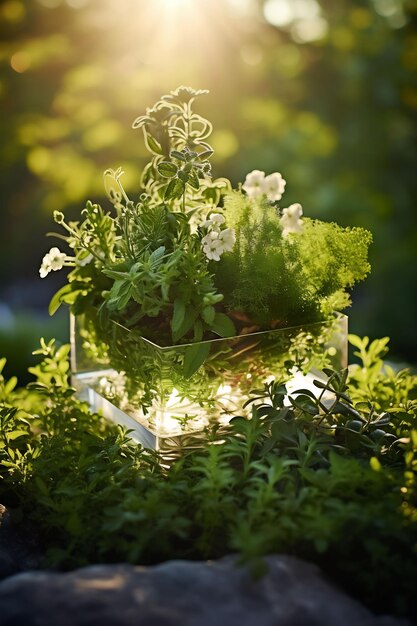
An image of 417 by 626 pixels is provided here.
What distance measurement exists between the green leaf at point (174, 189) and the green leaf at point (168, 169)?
33 millimetres

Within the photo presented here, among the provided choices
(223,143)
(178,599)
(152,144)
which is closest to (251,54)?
(223,143)

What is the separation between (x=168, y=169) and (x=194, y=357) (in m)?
0.46

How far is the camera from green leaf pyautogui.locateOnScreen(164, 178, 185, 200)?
1.59 metres

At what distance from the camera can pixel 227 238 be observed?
4.98 ft

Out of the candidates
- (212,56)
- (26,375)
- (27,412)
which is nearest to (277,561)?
(27,412)

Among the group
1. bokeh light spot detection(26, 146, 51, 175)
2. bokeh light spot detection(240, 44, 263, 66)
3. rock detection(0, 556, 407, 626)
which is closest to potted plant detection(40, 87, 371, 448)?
rock detection(0, 556, 407, 626)

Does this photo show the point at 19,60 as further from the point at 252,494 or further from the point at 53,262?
the point at 252,494

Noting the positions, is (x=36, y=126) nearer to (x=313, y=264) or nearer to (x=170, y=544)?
(x=313, y=264)

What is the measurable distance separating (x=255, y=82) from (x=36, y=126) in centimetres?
143

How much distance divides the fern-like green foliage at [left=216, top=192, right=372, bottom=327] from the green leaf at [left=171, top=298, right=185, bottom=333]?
14cm

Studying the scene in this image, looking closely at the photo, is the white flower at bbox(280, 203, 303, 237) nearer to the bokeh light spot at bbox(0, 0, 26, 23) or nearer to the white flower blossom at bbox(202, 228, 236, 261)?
the white flower blossom at bbox(202, 228, 236, 261)

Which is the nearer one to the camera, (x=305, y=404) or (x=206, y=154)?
(x=305, y=404)

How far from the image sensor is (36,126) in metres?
3.61

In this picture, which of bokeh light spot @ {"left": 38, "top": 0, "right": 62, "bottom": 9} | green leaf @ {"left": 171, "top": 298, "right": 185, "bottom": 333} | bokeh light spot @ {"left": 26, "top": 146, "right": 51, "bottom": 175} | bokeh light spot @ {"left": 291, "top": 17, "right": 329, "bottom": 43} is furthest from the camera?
bokeh light spot @ {"left": 291, "top": 17, "right": 329, "bottom": 43}
